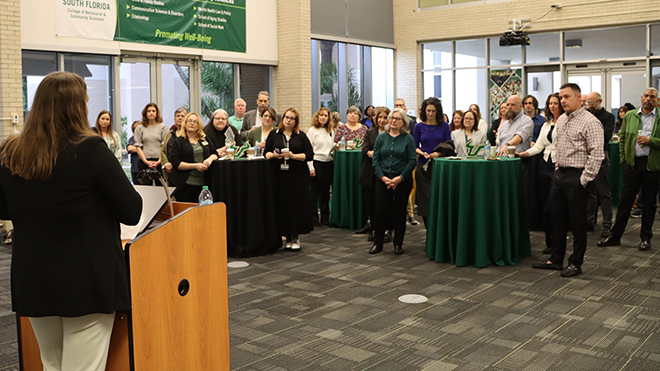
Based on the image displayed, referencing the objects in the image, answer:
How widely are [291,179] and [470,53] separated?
9.93m

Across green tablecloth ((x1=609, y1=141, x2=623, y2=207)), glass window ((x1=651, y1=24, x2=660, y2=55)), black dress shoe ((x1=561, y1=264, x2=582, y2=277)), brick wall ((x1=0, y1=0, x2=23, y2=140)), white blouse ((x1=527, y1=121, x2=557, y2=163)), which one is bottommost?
black dress shoe ((x1=561, y1=264, x2=582, y2=277))

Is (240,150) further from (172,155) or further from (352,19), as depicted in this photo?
(352,19)

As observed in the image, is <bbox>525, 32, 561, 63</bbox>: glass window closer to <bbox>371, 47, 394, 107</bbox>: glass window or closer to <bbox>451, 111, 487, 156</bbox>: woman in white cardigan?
<bbox>371, 47, 394, 107</bbox>: glass window

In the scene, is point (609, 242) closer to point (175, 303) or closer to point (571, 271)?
point (571, 271)

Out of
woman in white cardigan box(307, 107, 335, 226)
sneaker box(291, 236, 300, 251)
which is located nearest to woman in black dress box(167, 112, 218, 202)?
sneaker box(291, 236, 300, 251)

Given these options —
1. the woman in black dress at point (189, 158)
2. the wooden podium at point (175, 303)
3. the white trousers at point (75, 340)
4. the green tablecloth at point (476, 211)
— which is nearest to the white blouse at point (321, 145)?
the woman in black dress at point (189, 158)

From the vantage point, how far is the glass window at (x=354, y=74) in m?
15.1

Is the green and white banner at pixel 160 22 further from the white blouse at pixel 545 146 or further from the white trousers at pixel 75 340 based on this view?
the white trousers at pixel 75 340

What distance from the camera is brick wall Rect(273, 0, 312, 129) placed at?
13.2 meters


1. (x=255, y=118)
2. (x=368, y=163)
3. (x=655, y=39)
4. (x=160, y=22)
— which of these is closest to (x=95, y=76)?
(x=160, y=22)

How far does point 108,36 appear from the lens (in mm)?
10258

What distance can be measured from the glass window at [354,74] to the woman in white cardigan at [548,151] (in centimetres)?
830

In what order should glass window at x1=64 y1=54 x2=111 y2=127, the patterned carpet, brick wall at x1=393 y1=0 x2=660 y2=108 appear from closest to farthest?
the patterned carpet < glass window at x1=64 y1=54 x2=111 y2=127 < brick wall at x1=393 y1=0 x2=660 y2=108

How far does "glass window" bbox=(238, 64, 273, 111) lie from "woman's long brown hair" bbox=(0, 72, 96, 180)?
35.6ft
